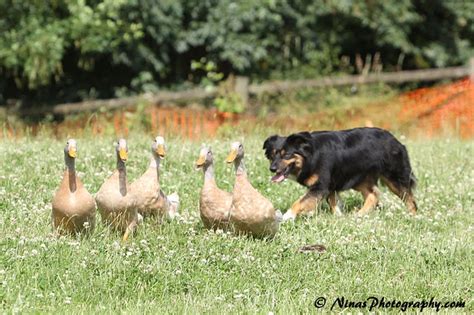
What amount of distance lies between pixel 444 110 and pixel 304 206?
31.3ft

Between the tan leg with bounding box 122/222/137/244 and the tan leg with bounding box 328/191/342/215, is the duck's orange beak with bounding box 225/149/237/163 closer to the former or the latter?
the tan leg with bounding box 122/222/137/244

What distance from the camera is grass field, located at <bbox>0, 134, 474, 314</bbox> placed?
6.83 metres

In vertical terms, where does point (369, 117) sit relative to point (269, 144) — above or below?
below

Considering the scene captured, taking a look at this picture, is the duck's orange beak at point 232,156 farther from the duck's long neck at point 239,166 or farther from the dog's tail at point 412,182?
the dog's tail at point 412,182

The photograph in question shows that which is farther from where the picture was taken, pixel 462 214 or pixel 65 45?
pixel 65 45

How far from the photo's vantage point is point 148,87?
2178 cm

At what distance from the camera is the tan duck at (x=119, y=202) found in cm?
776

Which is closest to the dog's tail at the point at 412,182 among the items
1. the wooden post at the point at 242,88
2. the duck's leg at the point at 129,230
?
the duck's leg at the point at 129,230

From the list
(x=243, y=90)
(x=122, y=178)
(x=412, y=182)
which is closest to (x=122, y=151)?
(x=122, y=178)

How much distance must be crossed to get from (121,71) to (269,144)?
42.5 ft

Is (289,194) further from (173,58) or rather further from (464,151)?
(173,58)

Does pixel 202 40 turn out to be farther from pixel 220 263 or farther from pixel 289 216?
pixel 220 263

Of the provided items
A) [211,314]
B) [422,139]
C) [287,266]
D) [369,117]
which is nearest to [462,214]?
[287,266]

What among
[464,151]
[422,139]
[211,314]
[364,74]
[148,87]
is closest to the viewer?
[211,314]
